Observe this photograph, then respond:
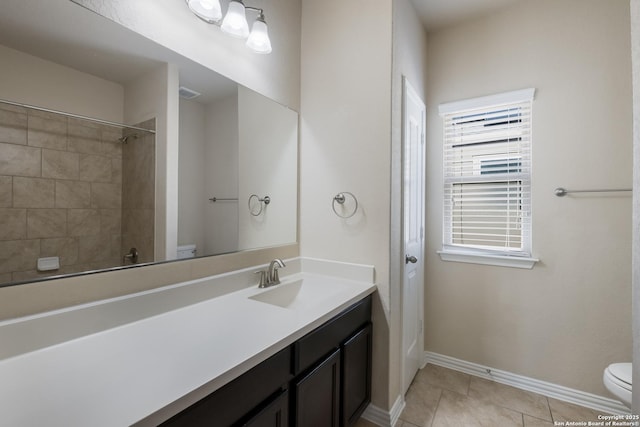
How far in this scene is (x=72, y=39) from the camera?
37.5 inches

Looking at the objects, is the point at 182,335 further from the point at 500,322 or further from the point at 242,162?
the point at 500,322

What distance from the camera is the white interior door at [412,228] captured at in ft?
5.97

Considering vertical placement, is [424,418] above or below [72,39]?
below

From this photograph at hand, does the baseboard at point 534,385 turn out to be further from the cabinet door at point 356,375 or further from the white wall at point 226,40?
the white wall at point 226,40

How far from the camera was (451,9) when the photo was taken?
208 cm

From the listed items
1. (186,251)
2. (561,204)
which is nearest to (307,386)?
(186,251)

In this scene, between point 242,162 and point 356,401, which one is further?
point 242,162

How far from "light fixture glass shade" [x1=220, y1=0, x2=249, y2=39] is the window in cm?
166

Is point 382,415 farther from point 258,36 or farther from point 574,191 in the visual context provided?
point 258,36

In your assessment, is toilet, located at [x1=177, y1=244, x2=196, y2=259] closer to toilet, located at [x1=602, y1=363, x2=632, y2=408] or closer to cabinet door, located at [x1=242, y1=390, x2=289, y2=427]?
cabinet door, located at [x1=242, y1=390, x2=289, y2=427]

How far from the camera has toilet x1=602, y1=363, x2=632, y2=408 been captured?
4.60ft

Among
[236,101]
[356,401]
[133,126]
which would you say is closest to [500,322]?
[356,401]

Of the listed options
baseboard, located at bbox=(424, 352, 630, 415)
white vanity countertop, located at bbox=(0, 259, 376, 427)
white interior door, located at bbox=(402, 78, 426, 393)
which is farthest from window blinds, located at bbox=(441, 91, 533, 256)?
white vanity countertop, located at bbox=(0, 259, 376, 427)

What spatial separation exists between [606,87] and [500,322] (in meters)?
1.72
